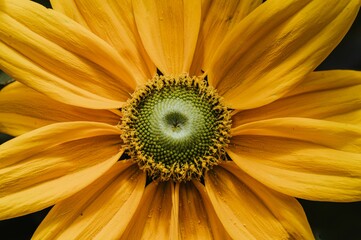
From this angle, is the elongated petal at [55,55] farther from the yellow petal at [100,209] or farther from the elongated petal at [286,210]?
the elongated petal at [286,210]

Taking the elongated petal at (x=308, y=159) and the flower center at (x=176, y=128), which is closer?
the elongated petal at (x=308, y=159)

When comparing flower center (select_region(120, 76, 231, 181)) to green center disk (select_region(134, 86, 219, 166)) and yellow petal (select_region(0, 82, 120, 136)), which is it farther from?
yellow petal (select_region(0, 82, 120, 136))

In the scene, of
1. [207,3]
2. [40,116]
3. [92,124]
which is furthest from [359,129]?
[40,116]

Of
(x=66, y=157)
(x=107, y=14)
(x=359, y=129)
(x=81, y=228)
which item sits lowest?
(x=81, y=228)

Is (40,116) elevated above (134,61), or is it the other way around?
(134,61)

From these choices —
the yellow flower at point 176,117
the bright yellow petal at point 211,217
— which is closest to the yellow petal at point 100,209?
the yellow flower at point 176,117

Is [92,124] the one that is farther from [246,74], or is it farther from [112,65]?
[246,74]

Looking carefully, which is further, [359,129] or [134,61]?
[134,61]
